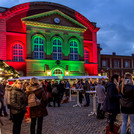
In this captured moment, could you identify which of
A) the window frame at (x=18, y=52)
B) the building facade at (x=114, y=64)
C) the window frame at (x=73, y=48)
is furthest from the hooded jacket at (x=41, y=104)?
the building facade at (x=114, y=64)

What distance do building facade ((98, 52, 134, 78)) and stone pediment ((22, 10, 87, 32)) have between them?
1662 cm

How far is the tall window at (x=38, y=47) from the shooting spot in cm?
2458

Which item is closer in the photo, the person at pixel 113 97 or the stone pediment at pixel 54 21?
the person at pixel 113 97

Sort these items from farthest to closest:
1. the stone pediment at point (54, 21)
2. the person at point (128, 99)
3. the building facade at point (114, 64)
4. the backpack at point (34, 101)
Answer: the building facade at point (114, 64), the stone pediment at point (54, 21), the backpack at point (34, 101), the person at point (128, 99)

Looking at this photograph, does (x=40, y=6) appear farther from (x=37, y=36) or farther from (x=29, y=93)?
(x=29, y=93)

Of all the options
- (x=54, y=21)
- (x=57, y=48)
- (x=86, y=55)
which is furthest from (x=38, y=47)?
(x=86, y=55)

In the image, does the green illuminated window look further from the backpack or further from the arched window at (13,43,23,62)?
the backpack

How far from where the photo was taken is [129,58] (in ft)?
151

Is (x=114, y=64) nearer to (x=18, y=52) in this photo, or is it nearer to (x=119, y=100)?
(x=18, y=52)

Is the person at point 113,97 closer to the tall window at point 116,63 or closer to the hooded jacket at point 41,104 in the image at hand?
the hooded jacket at point 41,104

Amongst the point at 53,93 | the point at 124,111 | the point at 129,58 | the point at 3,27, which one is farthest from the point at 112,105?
the point at 129,58

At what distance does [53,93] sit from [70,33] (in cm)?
1608

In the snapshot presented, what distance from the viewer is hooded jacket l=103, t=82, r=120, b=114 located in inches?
201

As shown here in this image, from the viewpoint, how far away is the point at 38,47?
2475cm
